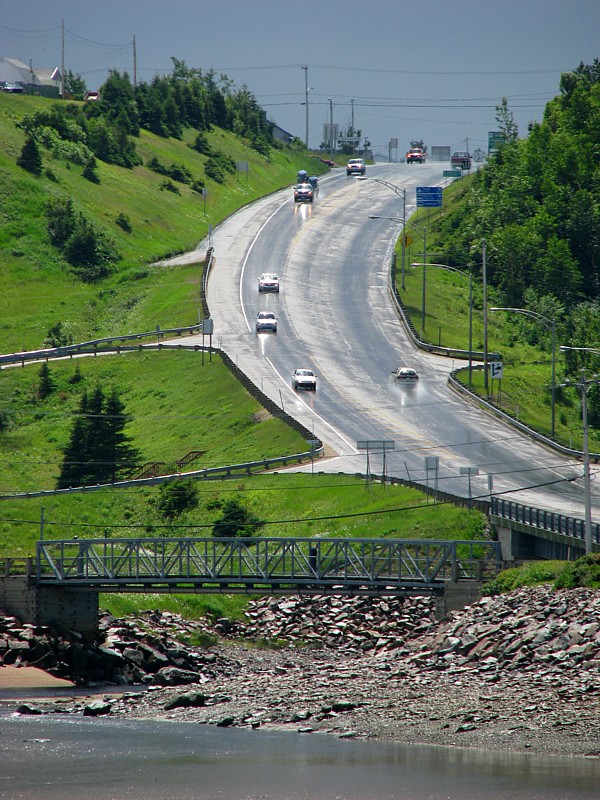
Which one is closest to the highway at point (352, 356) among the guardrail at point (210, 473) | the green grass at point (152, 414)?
the guardrail at point (210, 473)

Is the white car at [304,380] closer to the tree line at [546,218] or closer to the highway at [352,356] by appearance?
the highway at [352,356]

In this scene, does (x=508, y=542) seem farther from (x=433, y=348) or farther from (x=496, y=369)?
(x=433, y=348)

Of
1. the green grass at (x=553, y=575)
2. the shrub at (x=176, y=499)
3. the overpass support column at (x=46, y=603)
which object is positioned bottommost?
the overpass support column at (x=46, y=603)

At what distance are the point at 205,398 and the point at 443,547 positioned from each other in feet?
157

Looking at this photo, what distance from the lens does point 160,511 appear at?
9456cm

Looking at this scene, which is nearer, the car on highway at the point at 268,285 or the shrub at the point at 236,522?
the shrub at the point at 236,522

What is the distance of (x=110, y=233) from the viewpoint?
169 m

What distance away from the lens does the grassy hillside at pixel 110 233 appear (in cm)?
14562

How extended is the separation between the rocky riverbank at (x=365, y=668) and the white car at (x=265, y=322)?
57749mm

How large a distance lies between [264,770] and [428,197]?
435 feet

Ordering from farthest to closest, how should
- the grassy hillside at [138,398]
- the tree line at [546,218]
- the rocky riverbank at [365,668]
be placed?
1. the tree line at [546,218]
2. the grassy hillside at [138,398]
3. the rocky riverbank at [365,668]

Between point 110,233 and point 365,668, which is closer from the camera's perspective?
point 365,668

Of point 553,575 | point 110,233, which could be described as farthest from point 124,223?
point 553,575

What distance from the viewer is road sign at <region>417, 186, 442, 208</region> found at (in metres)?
170
